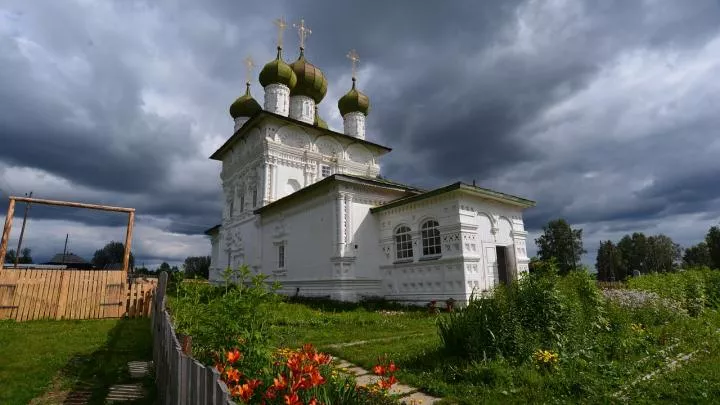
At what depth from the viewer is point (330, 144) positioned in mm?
23562

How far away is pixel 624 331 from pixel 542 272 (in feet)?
5.89

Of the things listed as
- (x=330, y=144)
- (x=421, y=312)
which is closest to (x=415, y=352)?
(x=421, y=312)

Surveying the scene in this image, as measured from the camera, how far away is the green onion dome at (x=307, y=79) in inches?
987

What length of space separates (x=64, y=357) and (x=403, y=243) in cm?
1144

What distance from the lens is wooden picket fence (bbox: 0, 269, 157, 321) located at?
10359 millimetres

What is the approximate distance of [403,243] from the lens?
51.6 ft

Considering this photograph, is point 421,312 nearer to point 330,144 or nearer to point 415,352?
point 415,352

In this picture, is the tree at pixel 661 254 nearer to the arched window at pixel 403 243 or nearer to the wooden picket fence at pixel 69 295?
the arched window at pixel 403 243

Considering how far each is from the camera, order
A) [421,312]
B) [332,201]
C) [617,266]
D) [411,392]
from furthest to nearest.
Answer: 1. [617,266]
2. [332,201]
3. [421,312]
4. [411,392]

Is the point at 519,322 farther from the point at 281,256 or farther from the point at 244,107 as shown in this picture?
the point at 244,107

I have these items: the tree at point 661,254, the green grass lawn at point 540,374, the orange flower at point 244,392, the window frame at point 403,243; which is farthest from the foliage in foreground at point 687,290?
the tree at point 661,254

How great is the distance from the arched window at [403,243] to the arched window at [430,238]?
80 cm

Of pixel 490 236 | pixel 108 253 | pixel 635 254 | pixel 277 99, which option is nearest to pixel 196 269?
pixel 277 99

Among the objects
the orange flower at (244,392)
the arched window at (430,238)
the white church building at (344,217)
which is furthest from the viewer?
the arched window at (430,238)
